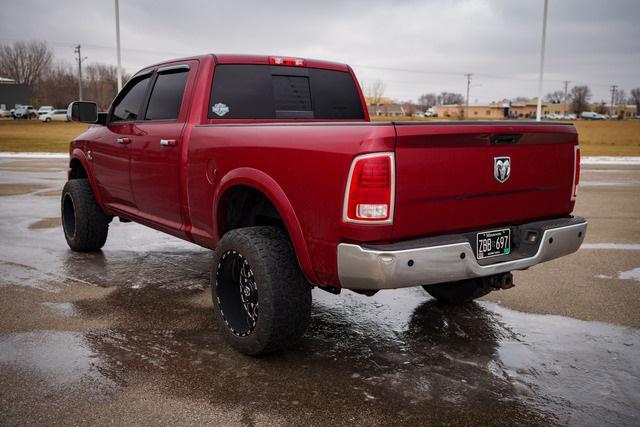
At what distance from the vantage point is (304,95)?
4867mm

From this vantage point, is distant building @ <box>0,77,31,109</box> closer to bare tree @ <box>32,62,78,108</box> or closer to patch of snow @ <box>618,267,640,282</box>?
bare tree @ <box>32,62,78,108</box>

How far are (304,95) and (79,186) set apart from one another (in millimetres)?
2736

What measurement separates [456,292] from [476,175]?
159cm

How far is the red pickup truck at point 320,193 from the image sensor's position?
2893 mm

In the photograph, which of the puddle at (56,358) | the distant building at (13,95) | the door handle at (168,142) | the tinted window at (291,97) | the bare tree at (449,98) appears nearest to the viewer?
the puddle at (56,358)

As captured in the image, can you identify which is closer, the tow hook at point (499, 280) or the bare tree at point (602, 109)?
the tow hook at point (499, 280)

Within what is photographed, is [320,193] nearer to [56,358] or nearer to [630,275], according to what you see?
[56,358]

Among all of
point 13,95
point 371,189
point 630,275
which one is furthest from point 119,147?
point 13,95

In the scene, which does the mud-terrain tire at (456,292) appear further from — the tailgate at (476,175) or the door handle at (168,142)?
the door handle at (168,142)

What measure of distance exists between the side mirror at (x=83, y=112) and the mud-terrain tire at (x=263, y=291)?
2.67m

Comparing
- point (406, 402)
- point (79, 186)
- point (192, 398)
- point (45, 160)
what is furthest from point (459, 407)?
point (45, 160)

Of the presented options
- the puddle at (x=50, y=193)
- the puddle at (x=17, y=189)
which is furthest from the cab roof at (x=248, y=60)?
the puddle at (x=17, y=189)

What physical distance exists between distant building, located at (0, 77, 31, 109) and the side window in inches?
3870

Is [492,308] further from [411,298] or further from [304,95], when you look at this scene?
[304,95]
